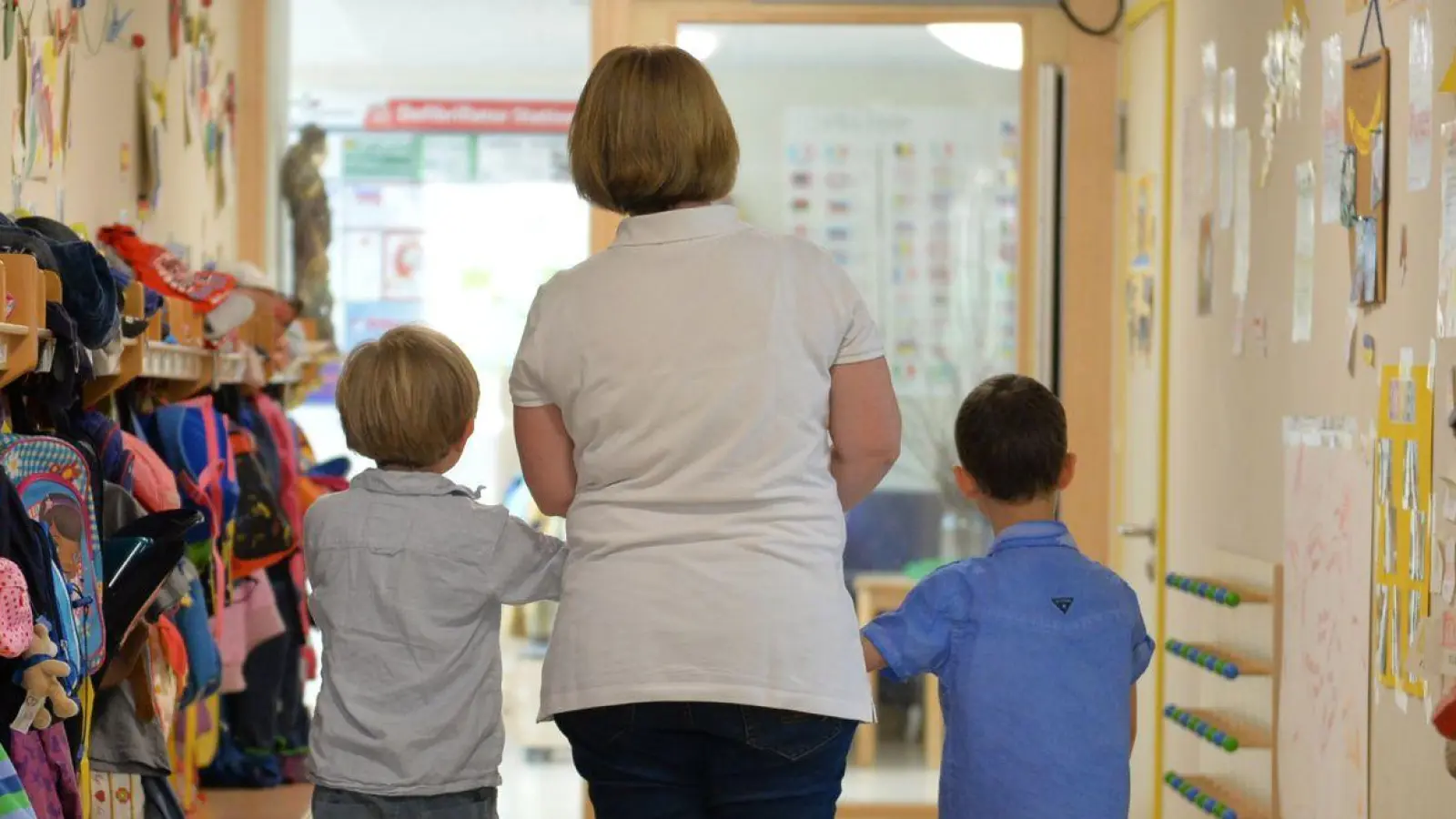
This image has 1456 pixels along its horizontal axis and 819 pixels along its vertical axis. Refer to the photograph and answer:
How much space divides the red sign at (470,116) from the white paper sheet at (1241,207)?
562cm

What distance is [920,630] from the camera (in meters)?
2.05

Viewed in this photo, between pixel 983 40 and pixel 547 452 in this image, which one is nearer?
pixel 547 452

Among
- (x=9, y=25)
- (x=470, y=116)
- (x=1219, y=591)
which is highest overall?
(x=470, y=116)

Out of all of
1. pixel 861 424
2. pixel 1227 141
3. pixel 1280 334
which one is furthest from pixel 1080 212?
pixel 861 424

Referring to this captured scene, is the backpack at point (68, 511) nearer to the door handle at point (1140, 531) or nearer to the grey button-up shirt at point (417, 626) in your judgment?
the grey button-up shirt at point (417, 626)

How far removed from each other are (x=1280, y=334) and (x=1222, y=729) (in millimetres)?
733

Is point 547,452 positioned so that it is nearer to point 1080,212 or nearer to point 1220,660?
point 1220,660

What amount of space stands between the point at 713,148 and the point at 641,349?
210mm

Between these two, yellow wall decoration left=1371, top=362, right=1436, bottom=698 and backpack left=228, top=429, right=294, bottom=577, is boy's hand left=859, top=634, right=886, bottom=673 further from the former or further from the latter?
backpack left=228, top=429, right=294, bottom=577

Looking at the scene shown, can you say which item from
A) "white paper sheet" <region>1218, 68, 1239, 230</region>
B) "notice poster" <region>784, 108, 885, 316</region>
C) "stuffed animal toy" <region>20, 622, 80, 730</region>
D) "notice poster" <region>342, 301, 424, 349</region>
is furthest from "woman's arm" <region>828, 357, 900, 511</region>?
"notice poster" <region>342, 301, 424, 349</region>

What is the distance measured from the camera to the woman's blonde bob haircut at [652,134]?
64.2 inches

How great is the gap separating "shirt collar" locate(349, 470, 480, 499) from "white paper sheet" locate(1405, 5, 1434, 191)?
1.36 metres

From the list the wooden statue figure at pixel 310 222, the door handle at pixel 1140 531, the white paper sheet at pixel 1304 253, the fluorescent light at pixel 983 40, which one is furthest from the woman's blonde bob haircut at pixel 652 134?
the wooden statue figure at pixel 310 222

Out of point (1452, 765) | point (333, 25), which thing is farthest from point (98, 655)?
point (333, 25)
